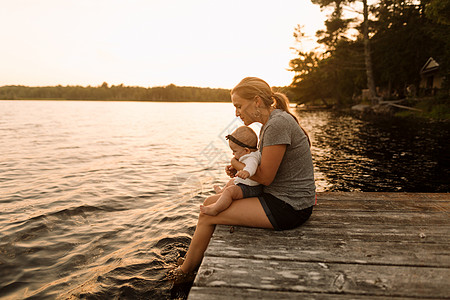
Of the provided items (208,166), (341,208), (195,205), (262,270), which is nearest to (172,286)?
(262,270)

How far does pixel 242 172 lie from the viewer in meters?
3.13

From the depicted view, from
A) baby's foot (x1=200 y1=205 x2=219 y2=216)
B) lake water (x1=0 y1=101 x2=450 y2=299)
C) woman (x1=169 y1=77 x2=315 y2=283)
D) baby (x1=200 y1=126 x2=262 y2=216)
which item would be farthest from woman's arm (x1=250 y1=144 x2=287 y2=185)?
lake water (x1=0 y1=101 x2=450 y2=299)

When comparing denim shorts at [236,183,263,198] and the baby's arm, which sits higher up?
the baby's arm

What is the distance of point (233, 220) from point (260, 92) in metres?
1.48

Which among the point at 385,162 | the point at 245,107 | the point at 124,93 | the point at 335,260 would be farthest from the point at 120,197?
the point at 124,93

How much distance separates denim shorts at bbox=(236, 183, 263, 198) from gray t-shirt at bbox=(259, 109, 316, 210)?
16 cm

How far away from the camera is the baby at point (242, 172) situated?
10.7 ft

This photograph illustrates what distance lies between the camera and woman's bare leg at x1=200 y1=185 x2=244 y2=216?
10.8ft

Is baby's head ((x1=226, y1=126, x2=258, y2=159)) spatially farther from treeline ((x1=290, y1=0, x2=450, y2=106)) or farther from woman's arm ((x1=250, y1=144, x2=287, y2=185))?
treeline ((x1=290, y1=0, x2=450, y2=106))

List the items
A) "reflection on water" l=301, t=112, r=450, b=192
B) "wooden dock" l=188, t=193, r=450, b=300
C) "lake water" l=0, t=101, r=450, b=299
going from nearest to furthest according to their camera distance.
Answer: "wooden dock" l=188, t=193, r=450, b=300 < "lake water" l=0, t=101, r=450, b=299 < "reflection on water" l=301, t=112, r=450, b=192

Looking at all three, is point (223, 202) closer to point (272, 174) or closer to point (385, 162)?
point (272, 174)

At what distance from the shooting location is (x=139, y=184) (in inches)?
364

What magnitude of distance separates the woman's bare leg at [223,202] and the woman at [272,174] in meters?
0.07

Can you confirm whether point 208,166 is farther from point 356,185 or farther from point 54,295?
point 54,295
